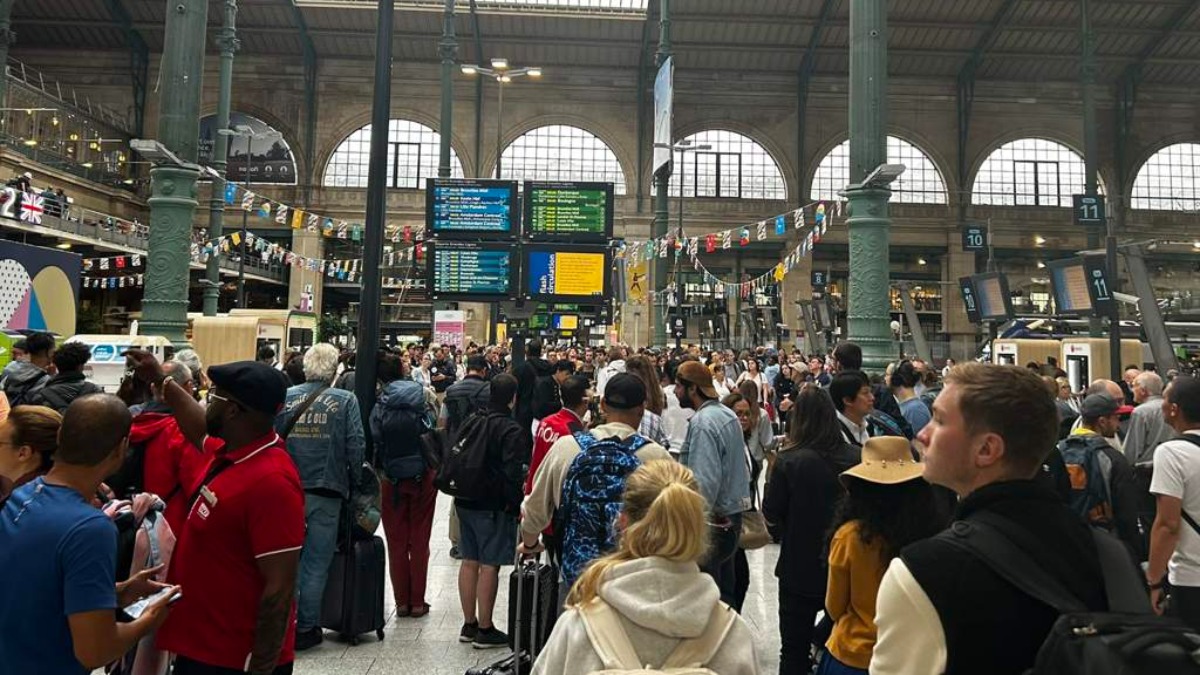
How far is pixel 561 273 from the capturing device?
34.1ft

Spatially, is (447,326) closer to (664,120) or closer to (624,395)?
(664,120)

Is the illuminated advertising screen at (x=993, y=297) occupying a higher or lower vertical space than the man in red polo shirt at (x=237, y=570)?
higher

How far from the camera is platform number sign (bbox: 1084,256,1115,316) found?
1034 centimetres

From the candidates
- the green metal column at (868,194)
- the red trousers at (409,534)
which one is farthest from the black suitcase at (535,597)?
the green metal column at (868,194)

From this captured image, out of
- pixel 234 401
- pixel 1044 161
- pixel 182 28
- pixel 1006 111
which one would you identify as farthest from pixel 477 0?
pixel 234 401

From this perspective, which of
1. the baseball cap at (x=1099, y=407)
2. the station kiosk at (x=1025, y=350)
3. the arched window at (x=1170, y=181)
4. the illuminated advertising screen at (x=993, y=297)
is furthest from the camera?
the arched window at (x=1170, y=181)

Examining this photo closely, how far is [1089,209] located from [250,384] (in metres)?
20.6

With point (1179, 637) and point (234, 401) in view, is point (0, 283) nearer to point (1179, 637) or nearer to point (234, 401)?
point (234, 401)

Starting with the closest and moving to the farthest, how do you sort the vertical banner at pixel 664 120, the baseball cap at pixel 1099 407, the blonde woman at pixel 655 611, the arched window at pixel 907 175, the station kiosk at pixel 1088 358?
the blonde woman at pixel 655 611, the baseball cap at pixel 1099 407, the station kiosk at pixel 1088 358, the vertical banner at pixel 664 120, the arched window at pixel 907 175

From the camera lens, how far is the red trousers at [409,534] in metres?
5.44

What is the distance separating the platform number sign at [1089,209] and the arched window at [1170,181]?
2906 centimetres

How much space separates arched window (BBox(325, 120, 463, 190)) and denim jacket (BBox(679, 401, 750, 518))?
3686 centimetres

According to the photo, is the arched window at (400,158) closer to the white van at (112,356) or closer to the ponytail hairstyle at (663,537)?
the white van at (112,356)

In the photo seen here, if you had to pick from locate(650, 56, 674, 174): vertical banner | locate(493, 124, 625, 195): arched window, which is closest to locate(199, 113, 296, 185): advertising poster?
locate(493, 124, 625, 195): arched window
